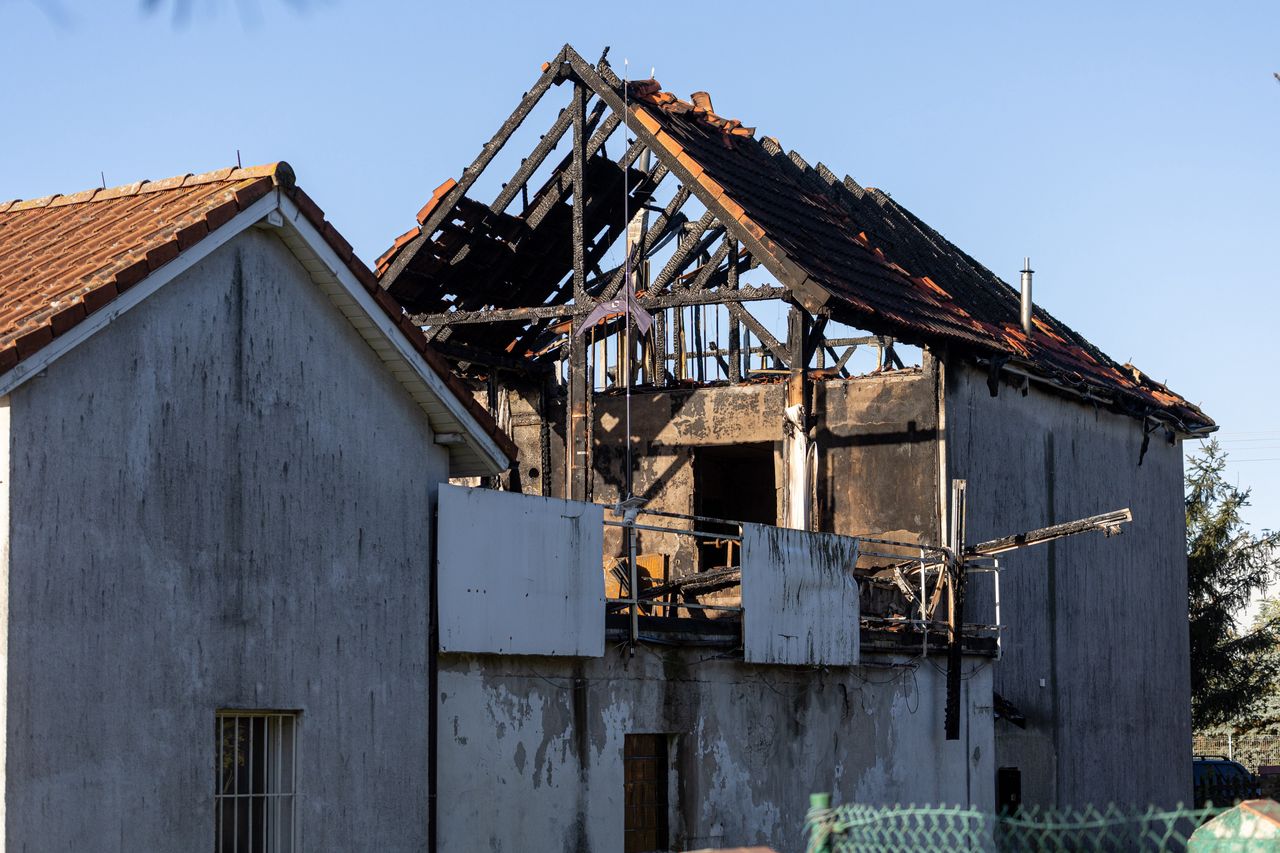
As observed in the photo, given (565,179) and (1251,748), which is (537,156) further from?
(1251,748)

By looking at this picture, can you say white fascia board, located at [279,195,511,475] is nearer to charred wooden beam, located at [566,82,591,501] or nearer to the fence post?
charred wooden beam, located at [566,82,591,501]

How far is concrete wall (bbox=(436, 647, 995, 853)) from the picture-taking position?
14.7 m

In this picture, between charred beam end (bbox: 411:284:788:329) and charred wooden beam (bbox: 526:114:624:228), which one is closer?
charred beam end (bbox: 411:284:788:329)

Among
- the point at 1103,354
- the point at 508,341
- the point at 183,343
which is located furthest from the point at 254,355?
the point at 1103,354

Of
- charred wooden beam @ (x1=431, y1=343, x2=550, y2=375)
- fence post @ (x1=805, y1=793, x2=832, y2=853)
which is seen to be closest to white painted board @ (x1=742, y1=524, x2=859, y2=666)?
charred wooden beam @ (x1=431, y1=343, x2=550, y2=375)

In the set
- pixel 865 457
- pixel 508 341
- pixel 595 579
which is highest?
pixel 508 341

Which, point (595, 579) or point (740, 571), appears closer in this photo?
point (595, 579)

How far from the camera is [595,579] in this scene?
15.7 m

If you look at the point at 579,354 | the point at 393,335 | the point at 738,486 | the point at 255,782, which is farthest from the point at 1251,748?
the point at 255,782

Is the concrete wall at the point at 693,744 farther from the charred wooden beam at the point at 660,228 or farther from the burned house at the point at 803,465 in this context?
the charred wooden beam at the point at 660,228

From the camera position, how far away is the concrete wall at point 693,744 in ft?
48.1

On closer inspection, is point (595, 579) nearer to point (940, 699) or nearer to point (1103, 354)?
point (940, 699)

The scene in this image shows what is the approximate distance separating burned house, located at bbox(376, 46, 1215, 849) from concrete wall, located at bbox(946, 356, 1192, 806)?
55 mm

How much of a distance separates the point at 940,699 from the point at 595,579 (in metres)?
6.28
